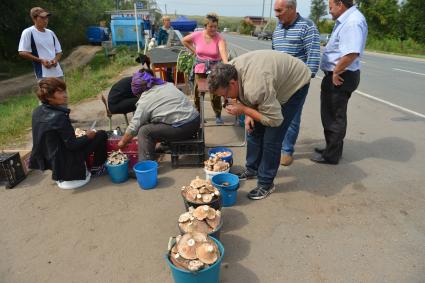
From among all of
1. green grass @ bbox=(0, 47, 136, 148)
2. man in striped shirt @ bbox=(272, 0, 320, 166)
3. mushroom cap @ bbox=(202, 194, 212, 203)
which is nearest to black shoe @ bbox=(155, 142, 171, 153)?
mushroom cap @ bbox=(202, 194, 212, 203)

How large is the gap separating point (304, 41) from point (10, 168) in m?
3.90

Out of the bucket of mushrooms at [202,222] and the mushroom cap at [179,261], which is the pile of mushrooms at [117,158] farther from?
the mushroom cap at [179,261]

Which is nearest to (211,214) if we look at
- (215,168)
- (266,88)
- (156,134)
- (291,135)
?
(215,168)

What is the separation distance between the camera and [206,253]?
209 cm

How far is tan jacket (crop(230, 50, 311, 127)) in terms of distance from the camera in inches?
105

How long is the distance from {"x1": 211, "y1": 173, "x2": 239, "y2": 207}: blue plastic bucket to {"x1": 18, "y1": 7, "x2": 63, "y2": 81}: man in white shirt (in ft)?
11.9

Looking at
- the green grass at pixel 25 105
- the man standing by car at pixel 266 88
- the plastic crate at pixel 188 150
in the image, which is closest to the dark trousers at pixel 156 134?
the plastic crate at pixel 188 150

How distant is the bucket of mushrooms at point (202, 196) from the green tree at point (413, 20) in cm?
2732

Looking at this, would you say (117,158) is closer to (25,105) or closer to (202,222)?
(202,222)

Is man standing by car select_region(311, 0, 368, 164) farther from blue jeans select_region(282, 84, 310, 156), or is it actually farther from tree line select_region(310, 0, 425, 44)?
tree line select_region(310, 0, 425, 44)

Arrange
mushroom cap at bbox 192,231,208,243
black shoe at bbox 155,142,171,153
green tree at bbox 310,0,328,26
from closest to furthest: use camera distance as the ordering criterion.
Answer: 1. mushroom cap at bbox 192,231,208,243
2. black shoe at bbox 155,142,171,153
3. green tree at bbox 310,0,328,26

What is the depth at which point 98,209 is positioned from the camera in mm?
3361

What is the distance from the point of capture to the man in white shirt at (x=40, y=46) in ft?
16.0

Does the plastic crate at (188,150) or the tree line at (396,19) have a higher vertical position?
the tree line at (396,19)
